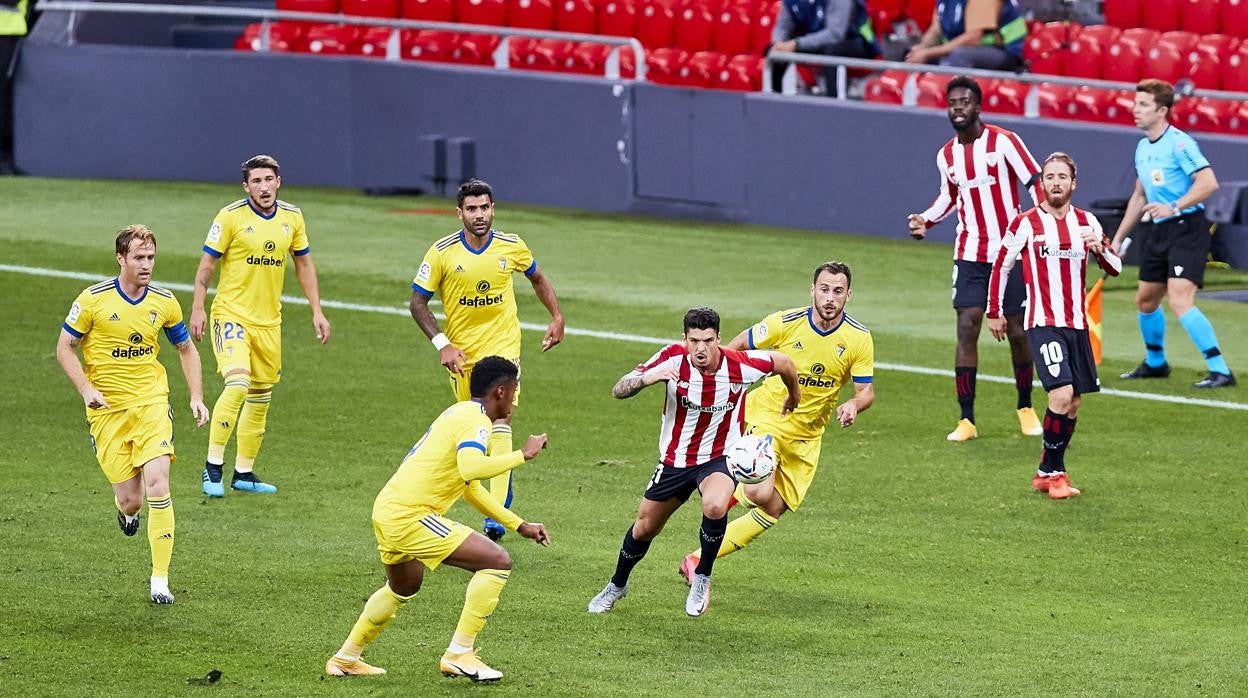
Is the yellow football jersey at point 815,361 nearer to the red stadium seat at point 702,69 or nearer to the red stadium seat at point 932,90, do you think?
the red stadium seat at point 932,90

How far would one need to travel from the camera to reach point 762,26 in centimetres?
2730

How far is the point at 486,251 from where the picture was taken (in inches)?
478

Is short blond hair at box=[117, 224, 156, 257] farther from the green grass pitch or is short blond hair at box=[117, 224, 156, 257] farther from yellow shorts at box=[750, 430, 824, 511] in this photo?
yellow shorts at box=[750, 430, 824, 511]

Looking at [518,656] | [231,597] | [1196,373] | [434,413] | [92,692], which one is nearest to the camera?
[92,692]

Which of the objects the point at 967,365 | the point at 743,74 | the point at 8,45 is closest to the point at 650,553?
the point at 967,365

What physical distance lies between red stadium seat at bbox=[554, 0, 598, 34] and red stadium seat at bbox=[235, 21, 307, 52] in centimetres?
394

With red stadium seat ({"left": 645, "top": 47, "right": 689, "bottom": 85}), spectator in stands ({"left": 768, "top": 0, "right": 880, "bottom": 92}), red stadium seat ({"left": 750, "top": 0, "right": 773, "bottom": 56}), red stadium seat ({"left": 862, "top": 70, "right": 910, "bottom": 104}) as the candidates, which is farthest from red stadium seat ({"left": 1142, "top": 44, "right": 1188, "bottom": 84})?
red stadium seat ({"left": 645, "top": 47, "right": 689, "bottom": 85})

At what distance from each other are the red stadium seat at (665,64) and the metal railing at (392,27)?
202 mm

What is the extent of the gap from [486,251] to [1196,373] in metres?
7.87

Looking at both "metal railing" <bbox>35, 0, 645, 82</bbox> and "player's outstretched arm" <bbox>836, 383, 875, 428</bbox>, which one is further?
"metal railing" <bbox>35, 0, 645, 82</bbox>

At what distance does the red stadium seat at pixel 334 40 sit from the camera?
2966cm

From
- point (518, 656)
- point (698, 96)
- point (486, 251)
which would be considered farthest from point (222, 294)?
point (698, 96)

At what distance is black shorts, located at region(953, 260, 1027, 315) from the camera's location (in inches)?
583

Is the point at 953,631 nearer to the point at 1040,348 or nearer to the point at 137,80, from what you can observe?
the point at 1040,348
